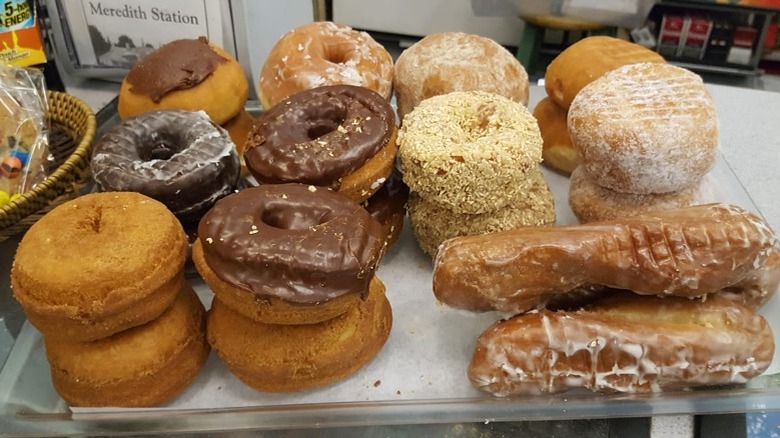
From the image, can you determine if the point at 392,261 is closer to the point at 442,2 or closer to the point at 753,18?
the point at 442,2

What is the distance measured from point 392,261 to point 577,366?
570 millimetres

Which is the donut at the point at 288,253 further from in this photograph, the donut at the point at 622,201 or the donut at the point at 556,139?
the donut at the point at 556,139

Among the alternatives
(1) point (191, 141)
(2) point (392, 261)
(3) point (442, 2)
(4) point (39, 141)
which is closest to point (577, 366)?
(2) point (392, 261)

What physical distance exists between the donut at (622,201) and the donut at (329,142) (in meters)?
0.47

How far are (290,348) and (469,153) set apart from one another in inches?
20.5

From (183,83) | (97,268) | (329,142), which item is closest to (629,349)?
(329,142)

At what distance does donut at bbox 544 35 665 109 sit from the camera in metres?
1.71

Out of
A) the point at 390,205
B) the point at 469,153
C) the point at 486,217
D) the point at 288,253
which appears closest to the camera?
the point at 288,253

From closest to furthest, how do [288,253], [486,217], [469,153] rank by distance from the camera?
[288,253] < [469,153] < [486,217]

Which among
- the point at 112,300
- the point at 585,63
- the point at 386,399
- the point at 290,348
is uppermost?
the point at 585,63

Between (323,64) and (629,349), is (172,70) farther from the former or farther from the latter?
(629,349)

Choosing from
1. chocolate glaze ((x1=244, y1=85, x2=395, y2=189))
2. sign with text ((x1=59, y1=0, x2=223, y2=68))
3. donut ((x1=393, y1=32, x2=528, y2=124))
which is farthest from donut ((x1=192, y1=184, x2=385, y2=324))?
sign with text ((x1=59, y1=0, x2=223, y2=68))

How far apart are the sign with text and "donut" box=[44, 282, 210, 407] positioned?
3.53 ft

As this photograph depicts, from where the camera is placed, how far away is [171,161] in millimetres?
1398
